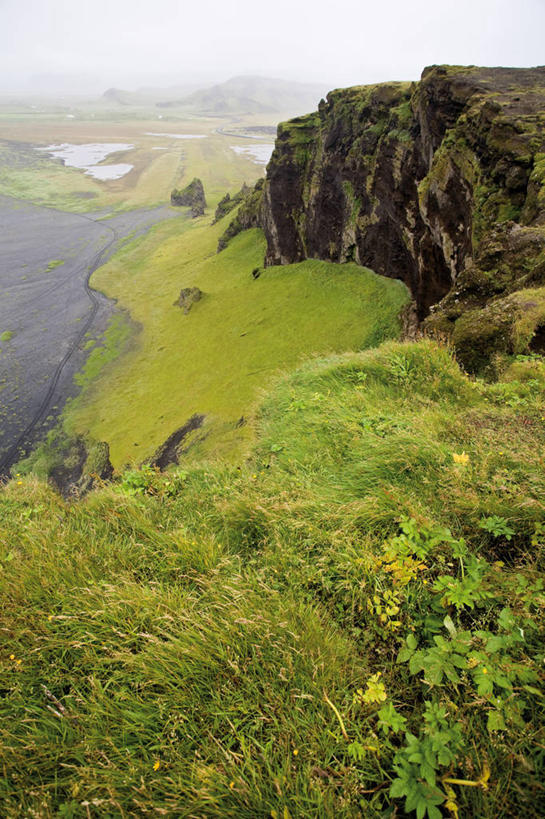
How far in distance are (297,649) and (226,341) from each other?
26300 mm

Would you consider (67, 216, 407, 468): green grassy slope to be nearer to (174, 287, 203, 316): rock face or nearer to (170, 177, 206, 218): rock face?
(174, 287, 203, 316): rock face

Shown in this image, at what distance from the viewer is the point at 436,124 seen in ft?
47.3

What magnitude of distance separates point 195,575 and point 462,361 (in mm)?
6543

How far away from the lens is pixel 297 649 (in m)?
2.21

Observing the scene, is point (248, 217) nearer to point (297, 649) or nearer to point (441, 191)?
point (441, 191)

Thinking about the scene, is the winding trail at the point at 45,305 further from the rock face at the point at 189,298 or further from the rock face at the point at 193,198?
the rock face at the point at 189,298

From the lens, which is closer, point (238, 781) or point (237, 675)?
point (238, 781)

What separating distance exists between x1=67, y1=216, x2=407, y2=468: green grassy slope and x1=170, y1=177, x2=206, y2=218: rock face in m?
34.8

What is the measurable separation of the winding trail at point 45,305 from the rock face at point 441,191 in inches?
952

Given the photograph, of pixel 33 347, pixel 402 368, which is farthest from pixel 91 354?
pixel 402 368

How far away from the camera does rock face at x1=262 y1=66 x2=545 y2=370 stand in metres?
8.79

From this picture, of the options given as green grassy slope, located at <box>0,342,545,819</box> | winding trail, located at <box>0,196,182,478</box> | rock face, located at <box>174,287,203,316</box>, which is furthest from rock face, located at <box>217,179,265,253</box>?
green grassy slope, located at <box>0,342,545,819</box>

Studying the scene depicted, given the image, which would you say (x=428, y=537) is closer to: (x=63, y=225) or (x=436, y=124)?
(x=436, y=124)

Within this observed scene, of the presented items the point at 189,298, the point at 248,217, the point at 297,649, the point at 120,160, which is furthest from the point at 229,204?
the point at 120,160
